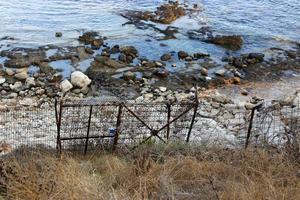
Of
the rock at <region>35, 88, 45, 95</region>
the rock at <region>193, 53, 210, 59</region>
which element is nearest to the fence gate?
the rock at <region>35, 88, 45, 95</region>

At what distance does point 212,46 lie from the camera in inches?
864

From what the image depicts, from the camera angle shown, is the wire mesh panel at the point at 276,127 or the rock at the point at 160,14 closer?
the wire mesh panel at the point at 276,127

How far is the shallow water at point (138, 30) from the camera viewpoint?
71.2 feet

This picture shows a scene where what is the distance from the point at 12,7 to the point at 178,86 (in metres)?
12.7

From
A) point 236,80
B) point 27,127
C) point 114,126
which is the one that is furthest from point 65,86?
point 236,80

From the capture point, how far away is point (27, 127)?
13.0m

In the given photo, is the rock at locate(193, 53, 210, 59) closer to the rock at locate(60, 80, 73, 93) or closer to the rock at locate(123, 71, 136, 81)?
the rock at locate(123, 71, 136, 81)

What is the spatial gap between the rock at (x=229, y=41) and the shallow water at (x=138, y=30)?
0.40m

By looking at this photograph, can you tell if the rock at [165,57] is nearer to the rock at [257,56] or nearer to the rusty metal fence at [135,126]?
the rock at [257,56]

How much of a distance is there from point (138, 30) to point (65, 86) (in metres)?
7.81

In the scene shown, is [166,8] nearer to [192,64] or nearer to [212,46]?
[212,46]

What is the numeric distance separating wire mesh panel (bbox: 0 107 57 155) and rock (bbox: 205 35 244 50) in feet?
34.0

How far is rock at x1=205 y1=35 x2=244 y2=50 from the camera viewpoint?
862 inches

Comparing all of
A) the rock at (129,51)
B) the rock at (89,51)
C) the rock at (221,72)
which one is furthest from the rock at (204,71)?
the rock at (89,51)
